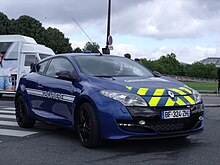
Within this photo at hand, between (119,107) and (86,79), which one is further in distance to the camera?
(86,79)

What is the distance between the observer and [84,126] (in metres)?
6.08

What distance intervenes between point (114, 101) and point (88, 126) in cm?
67

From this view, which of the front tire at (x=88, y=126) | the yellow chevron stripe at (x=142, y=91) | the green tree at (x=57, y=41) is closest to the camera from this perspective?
the yellow chevron stripe at (x=142, y=91)

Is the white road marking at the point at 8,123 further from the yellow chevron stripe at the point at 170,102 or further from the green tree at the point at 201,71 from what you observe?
the green tree at the point at 201,71

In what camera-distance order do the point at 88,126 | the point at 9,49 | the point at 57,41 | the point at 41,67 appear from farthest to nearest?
the point at 57,41, the point at 9,49, the point at 41,67, the point at 88,126

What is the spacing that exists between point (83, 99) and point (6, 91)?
1162 cm

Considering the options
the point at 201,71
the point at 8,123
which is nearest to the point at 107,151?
the point at 8,123

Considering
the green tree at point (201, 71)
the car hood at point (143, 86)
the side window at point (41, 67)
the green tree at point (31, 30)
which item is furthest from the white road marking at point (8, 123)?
the green tree at point (201, 71)

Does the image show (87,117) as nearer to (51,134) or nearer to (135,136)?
(135,136)

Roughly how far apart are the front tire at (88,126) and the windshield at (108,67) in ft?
2.30

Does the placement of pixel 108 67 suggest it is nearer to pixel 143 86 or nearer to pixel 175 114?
pixel 143 86

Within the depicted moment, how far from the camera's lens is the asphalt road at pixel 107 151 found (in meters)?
5.27

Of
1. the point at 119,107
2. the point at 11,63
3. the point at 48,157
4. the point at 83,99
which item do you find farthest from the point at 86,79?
the point at 11,63

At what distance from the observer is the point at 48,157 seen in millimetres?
5543
